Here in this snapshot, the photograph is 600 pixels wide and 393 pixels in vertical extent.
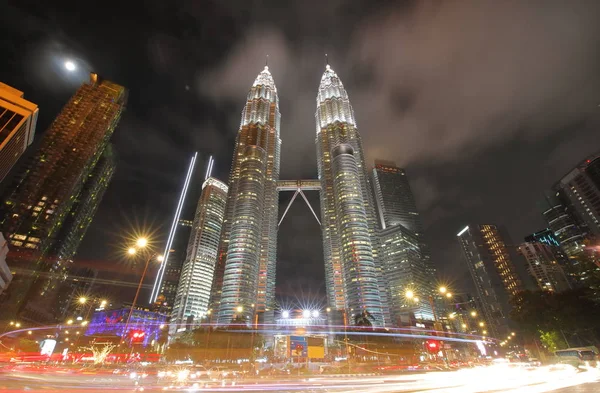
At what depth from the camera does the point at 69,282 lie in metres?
180

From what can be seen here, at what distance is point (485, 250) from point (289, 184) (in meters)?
146

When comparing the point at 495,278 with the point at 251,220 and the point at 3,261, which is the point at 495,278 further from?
the point at 3,261

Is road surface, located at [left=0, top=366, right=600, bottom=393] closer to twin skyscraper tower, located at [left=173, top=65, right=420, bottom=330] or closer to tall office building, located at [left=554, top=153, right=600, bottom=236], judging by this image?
twin skyscraper tower, located at [left=173, top=65, right=420, bottom=330]

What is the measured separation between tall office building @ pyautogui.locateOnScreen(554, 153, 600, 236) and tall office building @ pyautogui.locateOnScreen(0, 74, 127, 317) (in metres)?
220

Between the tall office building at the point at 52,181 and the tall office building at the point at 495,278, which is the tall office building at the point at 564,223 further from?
the tall office building at the point at 52,181

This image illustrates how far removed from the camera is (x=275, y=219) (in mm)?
183375

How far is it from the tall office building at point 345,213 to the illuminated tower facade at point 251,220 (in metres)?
34.0

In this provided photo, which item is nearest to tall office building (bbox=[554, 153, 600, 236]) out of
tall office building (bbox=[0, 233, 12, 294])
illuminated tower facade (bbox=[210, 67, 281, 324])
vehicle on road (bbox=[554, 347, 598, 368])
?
vehicle on road (bbox=[554, 347, 598, 368])

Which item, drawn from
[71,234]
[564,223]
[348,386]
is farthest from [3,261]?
[564,223]

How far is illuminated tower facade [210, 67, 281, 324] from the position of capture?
475 feet

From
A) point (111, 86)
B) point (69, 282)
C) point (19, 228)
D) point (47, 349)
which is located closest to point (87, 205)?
point (19, 228)

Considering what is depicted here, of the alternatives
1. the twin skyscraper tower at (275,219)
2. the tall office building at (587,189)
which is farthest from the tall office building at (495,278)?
the twin skyscraper tower at (275,219)

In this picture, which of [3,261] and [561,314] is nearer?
[3,261]

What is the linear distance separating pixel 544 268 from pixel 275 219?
511ft
